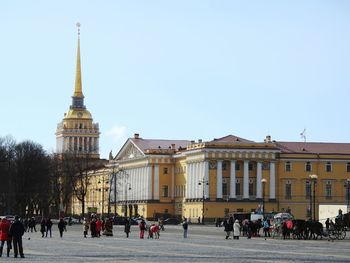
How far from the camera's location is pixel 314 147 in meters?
166

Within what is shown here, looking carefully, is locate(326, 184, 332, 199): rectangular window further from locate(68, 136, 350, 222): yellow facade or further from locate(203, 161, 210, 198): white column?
locate(203, 161, 210, 198): white column

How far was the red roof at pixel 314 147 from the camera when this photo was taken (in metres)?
163

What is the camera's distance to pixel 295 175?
528 ft

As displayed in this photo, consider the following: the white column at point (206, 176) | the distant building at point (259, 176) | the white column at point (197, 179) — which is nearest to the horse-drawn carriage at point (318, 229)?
the white column at point (206, 176)

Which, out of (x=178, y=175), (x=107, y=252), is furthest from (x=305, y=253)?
(x=178, y=175)

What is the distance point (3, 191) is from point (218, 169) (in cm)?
2784

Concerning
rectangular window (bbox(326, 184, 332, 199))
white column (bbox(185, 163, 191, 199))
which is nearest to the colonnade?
white column (bbox(185, 163, 191, 199))

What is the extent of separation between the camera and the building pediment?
180 m

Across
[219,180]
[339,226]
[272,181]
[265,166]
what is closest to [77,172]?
[219,180]

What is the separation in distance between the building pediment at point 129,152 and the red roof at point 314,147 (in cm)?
2172

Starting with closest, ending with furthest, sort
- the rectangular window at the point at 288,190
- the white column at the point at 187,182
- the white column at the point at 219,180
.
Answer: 1. the white column at the point at 219,180
2. the rectangular window at the point at 288,190
3. the white column at the point at 187,182

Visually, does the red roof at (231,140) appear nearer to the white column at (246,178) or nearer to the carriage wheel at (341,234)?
the white column at (246,178)

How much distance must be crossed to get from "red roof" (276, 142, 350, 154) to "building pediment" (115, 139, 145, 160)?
21.7 m

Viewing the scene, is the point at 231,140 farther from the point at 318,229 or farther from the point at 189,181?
the point at 318,229
